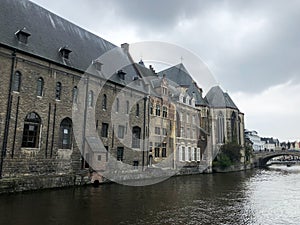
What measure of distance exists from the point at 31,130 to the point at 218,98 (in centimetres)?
3993

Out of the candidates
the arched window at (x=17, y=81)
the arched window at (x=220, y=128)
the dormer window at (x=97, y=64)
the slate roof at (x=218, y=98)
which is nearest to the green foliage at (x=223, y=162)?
the arched window at (x=220, y=128)

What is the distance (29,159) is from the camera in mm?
17375

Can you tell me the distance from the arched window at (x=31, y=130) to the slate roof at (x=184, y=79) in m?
26.9

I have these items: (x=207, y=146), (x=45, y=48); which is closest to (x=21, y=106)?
(x=45, y=48)

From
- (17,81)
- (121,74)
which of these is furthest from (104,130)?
(17,81)

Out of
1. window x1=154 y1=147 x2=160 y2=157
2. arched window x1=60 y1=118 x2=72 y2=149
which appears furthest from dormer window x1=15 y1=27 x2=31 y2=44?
window x1=154 y1=147 x2=160 y2=157

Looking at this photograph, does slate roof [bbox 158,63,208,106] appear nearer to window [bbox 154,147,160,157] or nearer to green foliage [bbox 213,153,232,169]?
green foliage [bbox 213,153,232,169]

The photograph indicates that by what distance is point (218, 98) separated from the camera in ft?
169

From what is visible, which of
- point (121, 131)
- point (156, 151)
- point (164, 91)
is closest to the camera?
point (121, 131)

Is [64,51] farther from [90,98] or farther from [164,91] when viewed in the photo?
[164,91]

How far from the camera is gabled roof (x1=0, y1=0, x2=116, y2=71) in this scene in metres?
18.1

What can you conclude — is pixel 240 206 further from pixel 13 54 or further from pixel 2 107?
pixel 13 54

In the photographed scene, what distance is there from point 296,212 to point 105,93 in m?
17.0

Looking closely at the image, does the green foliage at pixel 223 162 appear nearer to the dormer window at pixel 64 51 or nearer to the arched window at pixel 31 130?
the dormer window at pixel 64 51
